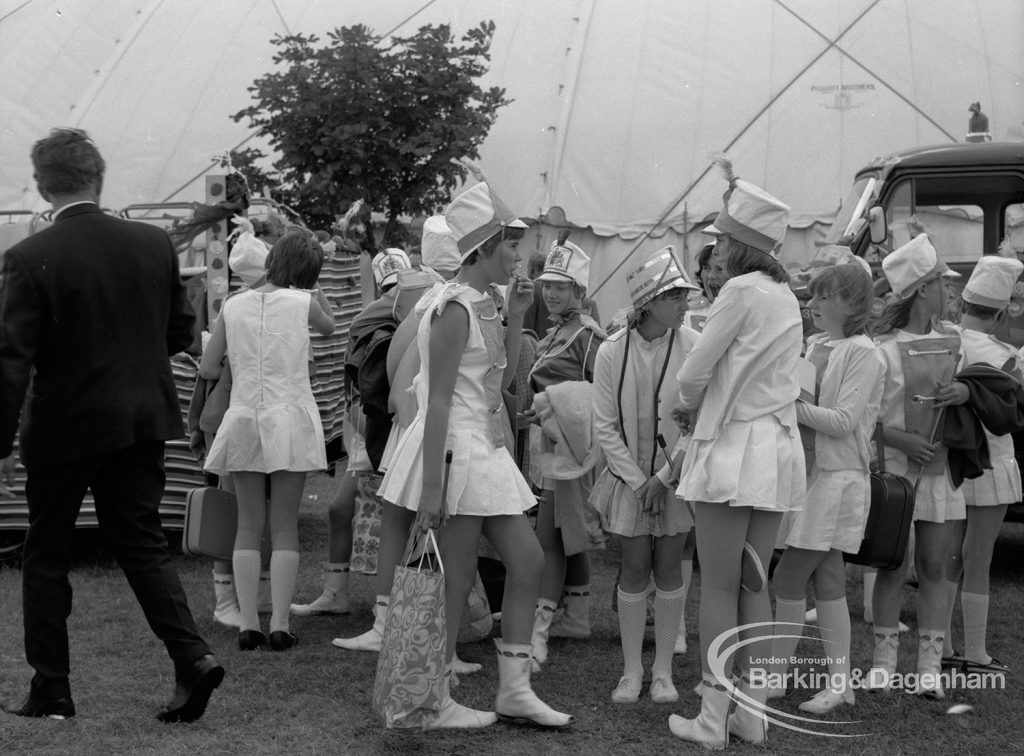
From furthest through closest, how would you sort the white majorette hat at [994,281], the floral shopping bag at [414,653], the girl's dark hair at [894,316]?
the white majorette hat at [994,281] → the girl's dark hair at [894,316] → the floral shopping bag at [414,653]

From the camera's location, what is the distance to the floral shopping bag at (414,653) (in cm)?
415

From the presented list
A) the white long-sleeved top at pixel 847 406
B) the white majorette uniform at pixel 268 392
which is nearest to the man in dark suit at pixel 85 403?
the white majorette uniform at pixel 268 392

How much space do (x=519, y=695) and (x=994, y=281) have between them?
2692 millimetres

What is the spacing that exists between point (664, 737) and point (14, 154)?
18134mm

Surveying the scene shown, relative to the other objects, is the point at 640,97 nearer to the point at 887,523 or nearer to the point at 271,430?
the point at 271,430

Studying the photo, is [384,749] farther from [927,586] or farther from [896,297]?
[896,297]

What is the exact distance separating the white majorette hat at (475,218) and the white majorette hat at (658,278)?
0.77 meters

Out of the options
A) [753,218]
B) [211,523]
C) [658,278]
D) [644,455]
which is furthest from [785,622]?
[211,523]

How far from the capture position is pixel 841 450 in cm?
487

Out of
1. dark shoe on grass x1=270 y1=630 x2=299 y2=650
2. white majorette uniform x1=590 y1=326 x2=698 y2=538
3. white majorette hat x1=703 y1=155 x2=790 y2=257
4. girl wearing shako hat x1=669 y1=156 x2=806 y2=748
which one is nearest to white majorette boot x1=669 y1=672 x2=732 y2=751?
girl wearing shako hat x1=669 y1=156 x2=806 y2=748

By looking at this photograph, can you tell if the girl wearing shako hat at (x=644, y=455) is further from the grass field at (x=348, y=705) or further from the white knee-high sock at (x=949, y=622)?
the white knee-high sock at (x=949, y=622)

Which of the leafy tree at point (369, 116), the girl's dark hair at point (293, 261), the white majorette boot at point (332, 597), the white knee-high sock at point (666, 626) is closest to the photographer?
the white knee-high sock at point (666, 626)

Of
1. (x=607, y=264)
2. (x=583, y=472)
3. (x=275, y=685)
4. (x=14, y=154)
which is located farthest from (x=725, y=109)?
(x=275, y=685)

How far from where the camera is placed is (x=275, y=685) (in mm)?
5113
